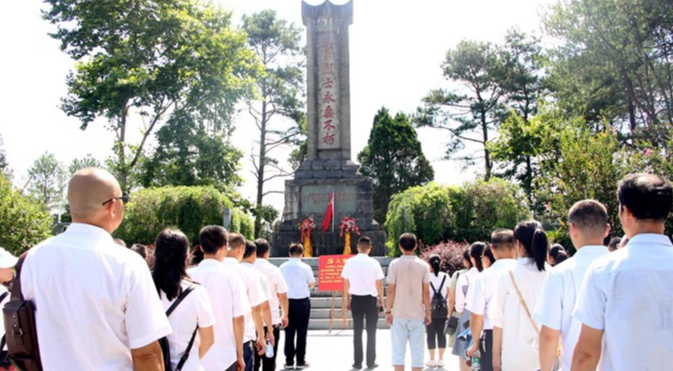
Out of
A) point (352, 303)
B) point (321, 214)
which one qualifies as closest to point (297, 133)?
point (321, 214)

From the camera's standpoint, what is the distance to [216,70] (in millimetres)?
29594

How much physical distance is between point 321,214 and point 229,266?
16.9m

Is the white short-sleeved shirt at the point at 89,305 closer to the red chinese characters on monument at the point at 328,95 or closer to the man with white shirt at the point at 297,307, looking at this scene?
the man with white shirt at the point at 297,307

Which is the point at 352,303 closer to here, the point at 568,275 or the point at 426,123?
the point at 568,275

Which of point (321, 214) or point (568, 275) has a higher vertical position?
point (321, 214)

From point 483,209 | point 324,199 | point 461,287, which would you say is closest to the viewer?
point 461,287

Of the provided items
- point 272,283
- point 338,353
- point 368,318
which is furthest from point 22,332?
point 338,353

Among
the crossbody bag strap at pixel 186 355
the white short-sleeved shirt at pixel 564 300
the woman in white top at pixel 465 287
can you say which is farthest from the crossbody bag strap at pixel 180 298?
the woman in white top at pixel 465 287

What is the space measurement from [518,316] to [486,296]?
1.87 ft

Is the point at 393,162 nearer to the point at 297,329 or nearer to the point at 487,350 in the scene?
the point at 297,329

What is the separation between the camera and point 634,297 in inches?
108

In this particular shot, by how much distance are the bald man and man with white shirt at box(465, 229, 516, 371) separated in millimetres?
3149

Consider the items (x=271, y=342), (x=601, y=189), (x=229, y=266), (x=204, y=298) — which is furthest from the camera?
(x=601, y=189)

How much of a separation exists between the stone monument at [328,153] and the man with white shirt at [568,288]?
1752 centimetres
